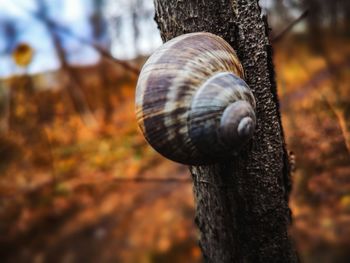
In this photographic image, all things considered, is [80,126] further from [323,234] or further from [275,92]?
[275,92]

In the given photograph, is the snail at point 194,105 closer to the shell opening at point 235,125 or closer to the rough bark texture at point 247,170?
the shell opening at point 235,125

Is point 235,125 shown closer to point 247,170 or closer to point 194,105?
point 194,105

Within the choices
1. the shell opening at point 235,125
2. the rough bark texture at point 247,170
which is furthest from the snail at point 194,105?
the rough bark texture at point 247,170

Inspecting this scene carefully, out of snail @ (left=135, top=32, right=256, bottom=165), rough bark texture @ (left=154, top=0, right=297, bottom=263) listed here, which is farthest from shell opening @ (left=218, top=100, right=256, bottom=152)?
rough bark texture @ (left=154, top=0, right=297, bottom=263)

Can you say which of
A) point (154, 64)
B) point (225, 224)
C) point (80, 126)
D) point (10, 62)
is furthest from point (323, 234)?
point (10, 62)

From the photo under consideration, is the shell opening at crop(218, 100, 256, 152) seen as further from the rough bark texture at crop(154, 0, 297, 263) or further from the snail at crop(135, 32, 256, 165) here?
the rough bark texture at crop(154, 0, 297, 263)

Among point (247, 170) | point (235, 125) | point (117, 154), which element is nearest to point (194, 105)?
point (235, 125)
